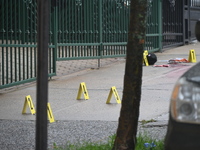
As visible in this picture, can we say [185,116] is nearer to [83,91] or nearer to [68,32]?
[83,91]

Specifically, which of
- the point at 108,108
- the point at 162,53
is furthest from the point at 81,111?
the point at 162,53

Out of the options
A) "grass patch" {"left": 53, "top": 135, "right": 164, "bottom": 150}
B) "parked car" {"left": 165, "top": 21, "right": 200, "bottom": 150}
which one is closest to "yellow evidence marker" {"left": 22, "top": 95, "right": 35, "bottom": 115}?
"grass patch" {"left": 53, "top": 135, "right": 164, "bottom": 150}

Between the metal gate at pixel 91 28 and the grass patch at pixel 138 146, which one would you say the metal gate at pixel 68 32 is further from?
the grass patch at pixel 138 146

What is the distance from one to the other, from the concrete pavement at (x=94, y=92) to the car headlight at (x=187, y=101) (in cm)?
468

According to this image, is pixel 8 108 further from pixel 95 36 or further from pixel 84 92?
pixel 95 36

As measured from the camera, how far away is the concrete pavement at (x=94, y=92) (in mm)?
8797

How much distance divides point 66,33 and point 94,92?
3.25 m

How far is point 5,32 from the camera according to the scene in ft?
36.6

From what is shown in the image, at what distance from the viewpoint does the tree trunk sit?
544 centimetres

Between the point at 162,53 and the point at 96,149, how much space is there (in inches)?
495

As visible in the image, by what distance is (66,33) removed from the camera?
13836 millimetres

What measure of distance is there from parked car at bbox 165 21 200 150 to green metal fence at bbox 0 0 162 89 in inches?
309

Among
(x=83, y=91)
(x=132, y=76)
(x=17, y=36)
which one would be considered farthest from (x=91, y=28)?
(x=132, y=76)

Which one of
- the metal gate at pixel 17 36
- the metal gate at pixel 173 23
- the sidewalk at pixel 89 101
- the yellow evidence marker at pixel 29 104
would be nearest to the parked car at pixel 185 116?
the sidewalk at pixel 89 101
